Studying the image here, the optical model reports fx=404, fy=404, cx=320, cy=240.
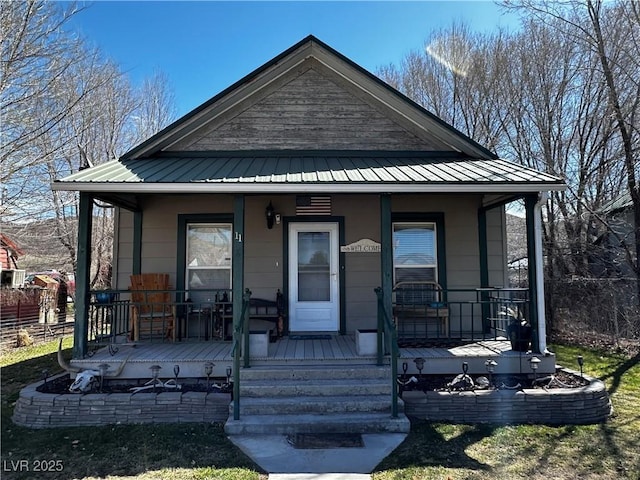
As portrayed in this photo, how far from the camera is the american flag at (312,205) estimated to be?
23.2 ft

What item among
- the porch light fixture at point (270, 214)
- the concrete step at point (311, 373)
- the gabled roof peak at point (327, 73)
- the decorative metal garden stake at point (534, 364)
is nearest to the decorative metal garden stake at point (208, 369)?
the concrete step at point (311, 373)

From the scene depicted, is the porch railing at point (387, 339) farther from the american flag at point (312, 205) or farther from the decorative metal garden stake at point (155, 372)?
the decorative metal garden stake at point (155, 372)

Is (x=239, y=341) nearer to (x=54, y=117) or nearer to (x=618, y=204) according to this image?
(x=54, y=117)

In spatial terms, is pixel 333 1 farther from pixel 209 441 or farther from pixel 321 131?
pixel 209 441

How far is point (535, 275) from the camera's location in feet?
18.3

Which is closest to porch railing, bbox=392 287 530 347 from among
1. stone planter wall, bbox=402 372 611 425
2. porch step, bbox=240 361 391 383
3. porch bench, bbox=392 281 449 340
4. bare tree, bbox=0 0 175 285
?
porch bench, bbox=392 281 449 340

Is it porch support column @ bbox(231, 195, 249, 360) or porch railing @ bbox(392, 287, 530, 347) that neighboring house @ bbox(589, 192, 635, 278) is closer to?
porch railing @ bbox(392, 287, 530, 347)

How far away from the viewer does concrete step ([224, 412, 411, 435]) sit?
13.8 ft

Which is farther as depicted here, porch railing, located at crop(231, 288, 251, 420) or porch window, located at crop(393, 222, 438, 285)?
porch window, located at crop(393, 222, 438, 285)

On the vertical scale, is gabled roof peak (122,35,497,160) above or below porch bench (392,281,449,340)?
above

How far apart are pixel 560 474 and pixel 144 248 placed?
21.6 feet

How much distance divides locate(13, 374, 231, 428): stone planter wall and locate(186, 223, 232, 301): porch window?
8.51ft

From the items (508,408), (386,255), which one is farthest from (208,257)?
(508,408)

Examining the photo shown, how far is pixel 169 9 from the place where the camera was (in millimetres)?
8125
